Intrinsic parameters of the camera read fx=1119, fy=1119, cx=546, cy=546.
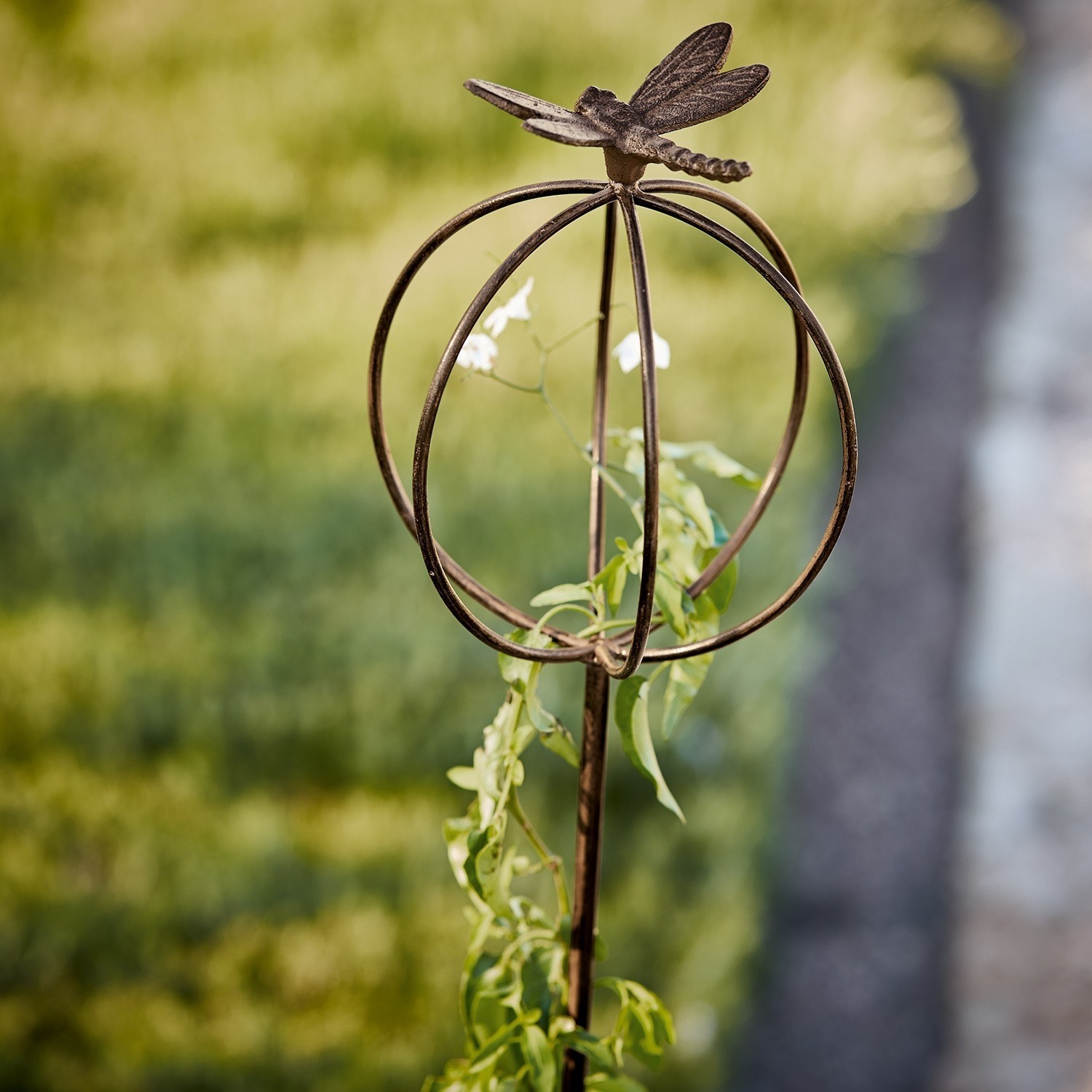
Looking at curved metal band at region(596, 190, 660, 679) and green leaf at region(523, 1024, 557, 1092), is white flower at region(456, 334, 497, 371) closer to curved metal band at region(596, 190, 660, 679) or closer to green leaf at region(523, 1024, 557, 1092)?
curved metal band at region(596, 190, 660, 679)

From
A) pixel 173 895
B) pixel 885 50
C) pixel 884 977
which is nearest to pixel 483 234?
pixel 173 895

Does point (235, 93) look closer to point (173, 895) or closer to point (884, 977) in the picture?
point (173, 895)

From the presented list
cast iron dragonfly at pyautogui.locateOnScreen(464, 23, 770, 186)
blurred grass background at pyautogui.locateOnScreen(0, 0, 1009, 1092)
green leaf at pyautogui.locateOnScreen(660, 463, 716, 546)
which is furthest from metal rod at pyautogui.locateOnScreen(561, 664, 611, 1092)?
blurred grass background at pyautogui.locateOnScreen(0, 0, 1009, 1092)

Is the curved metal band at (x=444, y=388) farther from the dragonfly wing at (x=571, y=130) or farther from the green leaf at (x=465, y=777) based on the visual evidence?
the green leaf at (x=465, y=777)

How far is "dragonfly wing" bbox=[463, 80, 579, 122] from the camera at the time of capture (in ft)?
1.51

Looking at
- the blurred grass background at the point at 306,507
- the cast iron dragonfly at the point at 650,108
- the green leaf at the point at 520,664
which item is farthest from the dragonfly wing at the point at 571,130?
the blurred grass background at the point at 306,507

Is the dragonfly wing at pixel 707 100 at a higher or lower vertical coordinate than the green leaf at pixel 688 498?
higher

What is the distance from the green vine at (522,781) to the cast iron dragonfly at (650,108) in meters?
0.12

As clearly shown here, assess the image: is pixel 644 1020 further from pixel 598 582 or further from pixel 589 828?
pixel 598 582

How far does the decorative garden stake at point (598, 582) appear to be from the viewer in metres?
0.46

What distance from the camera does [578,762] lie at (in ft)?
1.92

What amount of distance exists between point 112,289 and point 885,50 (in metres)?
2.15

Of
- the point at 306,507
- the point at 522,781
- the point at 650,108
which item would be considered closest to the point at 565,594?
the point at 522,781

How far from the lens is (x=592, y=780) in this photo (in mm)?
579
